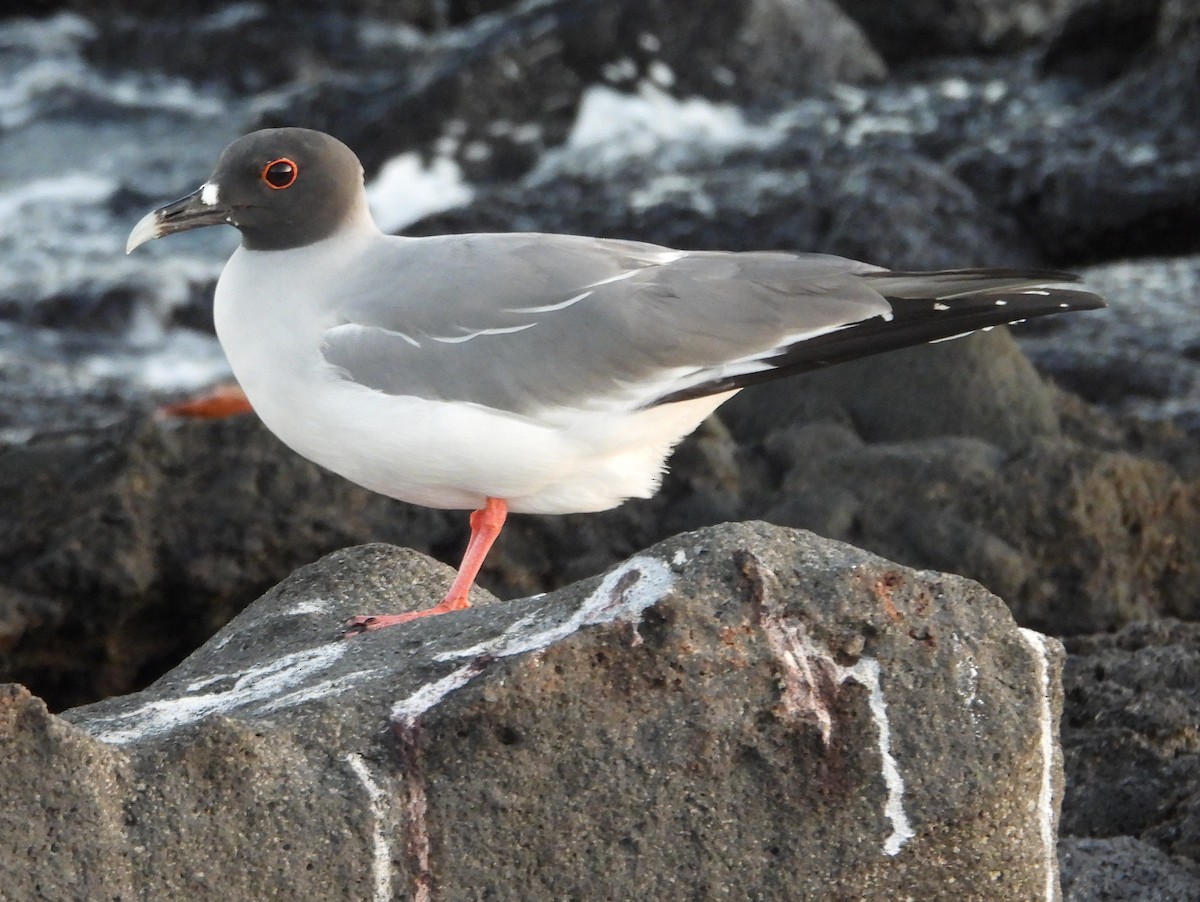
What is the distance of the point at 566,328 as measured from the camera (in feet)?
16.2

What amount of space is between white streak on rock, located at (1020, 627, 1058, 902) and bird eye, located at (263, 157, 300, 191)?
2581 millimetres

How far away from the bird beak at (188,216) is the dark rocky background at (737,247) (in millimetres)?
1887

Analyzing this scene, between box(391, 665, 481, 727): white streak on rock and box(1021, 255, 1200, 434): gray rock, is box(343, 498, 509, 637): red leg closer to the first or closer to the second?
box(391, 665, 481, 727): white streak on rock

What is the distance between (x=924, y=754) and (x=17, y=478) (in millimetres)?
4926

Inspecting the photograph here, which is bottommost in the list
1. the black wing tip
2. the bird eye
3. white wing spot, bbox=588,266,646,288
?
the black wing tip

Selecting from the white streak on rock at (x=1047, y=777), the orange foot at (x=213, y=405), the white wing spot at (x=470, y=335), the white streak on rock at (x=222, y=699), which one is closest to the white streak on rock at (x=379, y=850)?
the white streak on rock at (x=222, y=699)

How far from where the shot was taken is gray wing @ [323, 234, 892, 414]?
4.89 m

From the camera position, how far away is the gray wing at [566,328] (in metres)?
4.89

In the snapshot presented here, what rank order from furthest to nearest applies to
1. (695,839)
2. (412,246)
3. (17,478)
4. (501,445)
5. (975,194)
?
(975,194) < (17,478) < (412,246) < (501,445) < (695,839)

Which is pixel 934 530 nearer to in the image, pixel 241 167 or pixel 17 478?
pixel 241 167

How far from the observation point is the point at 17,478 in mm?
7520

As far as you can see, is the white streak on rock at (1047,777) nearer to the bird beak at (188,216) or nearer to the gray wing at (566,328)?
the gray wing at (566,328)

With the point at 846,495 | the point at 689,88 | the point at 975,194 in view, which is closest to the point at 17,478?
the point at 846,495

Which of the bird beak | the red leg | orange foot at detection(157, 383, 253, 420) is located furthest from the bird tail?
orange foot at detection(157, 383, 253, 420)
